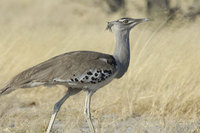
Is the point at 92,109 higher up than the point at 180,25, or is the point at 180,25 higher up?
the point at 180,25

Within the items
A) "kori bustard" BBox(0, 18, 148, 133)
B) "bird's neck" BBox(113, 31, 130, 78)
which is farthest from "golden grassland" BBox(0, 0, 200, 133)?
"bird's neck" BBox(113, 31, 130, 78)

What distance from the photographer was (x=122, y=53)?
5219 mm

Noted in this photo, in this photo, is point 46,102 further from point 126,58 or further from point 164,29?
point 164,29

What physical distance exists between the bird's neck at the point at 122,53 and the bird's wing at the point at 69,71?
109mm

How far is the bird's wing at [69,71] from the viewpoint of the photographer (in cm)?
473

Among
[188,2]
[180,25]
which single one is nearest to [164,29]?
[180,25]

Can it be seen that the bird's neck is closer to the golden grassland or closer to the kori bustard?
the kori bustard

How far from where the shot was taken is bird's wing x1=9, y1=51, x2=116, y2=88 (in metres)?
4.73

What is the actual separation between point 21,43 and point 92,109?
3.01 metres

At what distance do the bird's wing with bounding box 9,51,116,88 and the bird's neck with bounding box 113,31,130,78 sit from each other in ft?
0.36

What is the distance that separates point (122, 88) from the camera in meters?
6.91

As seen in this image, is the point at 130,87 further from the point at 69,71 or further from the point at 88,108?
the point at 69,71

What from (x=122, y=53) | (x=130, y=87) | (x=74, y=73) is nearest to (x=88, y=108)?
(x=74, y=73)

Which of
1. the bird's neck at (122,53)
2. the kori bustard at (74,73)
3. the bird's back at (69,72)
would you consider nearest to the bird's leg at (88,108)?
the kori bustard at (74,73)
